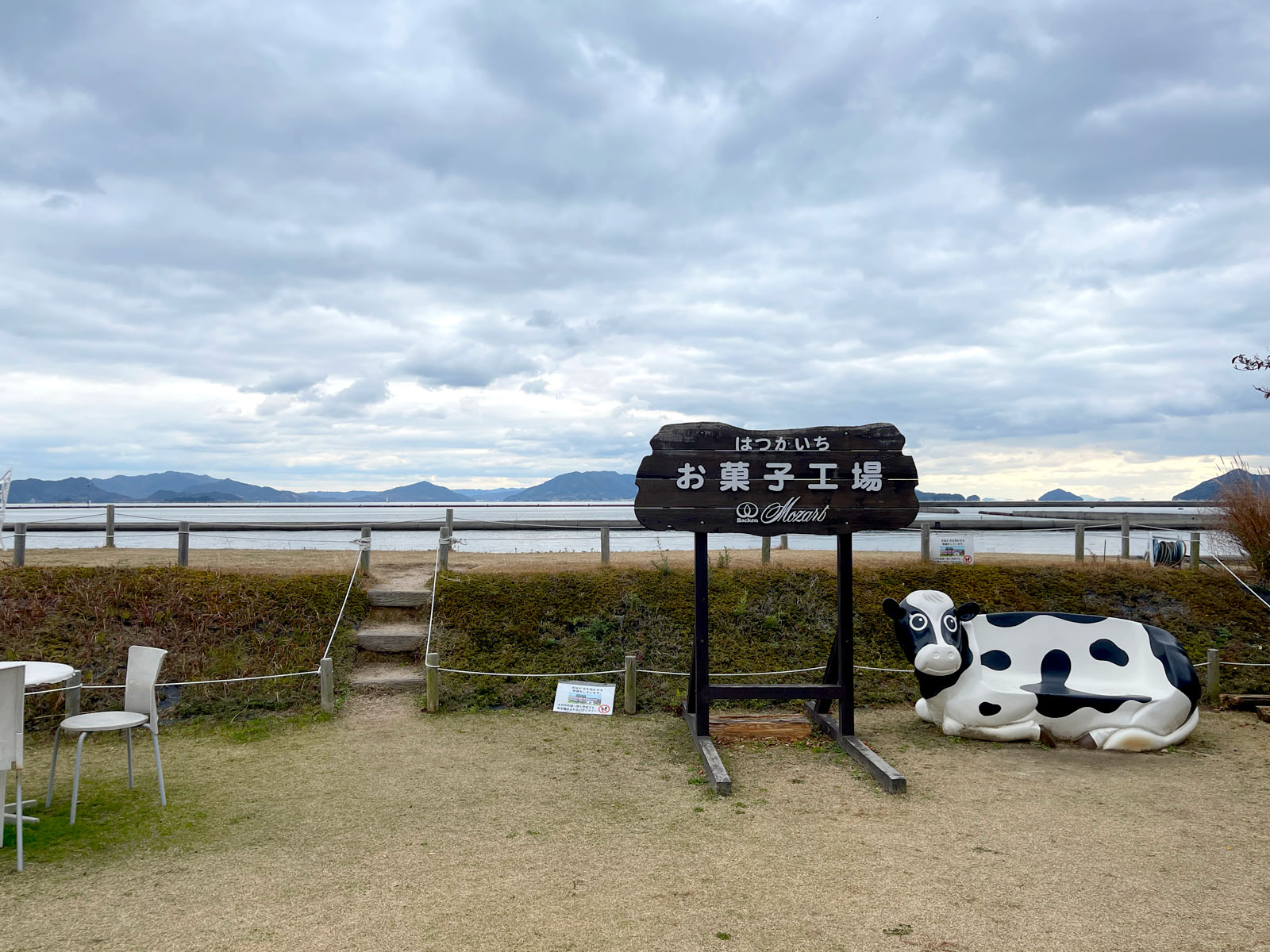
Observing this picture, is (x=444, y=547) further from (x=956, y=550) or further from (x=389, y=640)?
(x=956, y=550)

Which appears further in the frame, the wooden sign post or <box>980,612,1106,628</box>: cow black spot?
<box>980,612,1106,628</box>: cow black spot

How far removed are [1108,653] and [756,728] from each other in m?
2.90

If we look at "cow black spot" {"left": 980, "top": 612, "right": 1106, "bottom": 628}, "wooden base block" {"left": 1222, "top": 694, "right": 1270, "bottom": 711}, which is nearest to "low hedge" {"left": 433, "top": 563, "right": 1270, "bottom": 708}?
"wooden base block" {"left": 1222, "top": 694, "right": 1270, "bottom": 711}

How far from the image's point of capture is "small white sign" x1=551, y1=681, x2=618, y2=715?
7305 mm

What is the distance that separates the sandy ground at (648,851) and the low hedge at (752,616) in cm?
148

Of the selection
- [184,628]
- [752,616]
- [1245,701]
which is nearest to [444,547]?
[184,628]

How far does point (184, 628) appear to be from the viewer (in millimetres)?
7781

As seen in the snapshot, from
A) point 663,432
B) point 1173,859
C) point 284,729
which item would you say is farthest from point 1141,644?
point 284,729

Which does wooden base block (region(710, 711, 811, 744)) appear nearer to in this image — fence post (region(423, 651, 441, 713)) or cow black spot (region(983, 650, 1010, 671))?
cow black spot (region(983, 650, 1010, 671))

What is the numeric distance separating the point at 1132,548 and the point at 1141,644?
6304 mm

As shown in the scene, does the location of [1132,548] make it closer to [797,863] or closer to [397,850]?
[797,863]

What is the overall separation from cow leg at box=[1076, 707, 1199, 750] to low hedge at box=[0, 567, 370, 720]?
6580 millimetres

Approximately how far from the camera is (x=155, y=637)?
7.62 meters

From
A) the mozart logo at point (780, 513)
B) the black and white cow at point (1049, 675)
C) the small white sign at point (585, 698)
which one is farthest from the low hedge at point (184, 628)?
the black and white cow at point (1049, 675)
